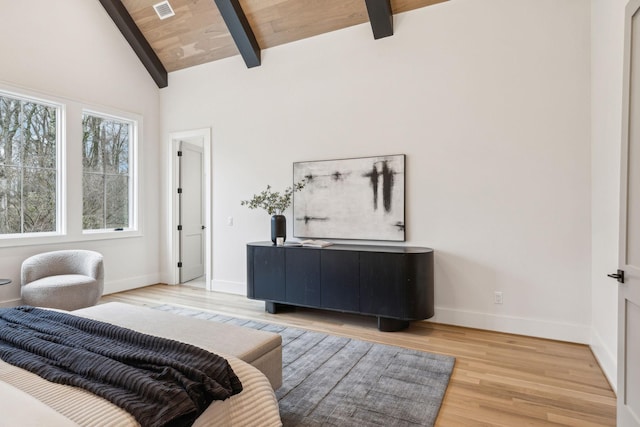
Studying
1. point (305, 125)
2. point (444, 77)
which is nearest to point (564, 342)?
point (444, 77)

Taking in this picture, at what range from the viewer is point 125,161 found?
518cm

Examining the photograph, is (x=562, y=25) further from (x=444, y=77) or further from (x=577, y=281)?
(x=577, y=281)

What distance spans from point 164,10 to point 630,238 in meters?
5.34

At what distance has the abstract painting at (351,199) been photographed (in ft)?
12.3

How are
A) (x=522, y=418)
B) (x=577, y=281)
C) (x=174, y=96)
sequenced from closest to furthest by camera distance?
(x=522, y=418)
(x=577, y=281)
(x=174, y=96)

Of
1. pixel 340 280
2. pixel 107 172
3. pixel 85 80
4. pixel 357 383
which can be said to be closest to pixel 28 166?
pixel 107 172

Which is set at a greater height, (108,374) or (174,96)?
(174,96)

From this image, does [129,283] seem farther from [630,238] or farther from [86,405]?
[630,238]

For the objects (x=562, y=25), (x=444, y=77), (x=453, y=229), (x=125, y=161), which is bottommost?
(x=453, y=229)

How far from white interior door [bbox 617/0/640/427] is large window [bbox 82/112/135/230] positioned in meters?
5.47

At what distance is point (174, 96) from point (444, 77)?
4009 mm

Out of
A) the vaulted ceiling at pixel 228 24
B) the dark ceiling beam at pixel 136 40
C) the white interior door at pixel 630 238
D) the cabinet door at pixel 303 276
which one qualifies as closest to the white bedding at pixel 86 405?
the white interior door at pixel 630 238

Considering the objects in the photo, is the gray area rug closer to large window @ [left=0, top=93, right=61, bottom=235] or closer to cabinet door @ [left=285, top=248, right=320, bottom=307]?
cabinet door @ [left=285, top=248, right=320, bottom=307]

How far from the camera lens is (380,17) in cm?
366
